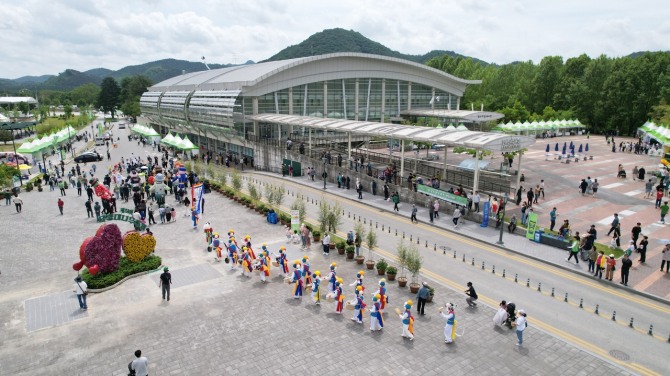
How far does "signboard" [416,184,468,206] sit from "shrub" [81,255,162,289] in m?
16.7

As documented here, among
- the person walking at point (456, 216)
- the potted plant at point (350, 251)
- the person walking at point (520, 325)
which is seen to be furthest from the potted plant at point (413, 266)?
the person walking at point (456, 216)

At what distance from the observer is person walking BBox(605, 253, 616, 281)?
16.8 metres

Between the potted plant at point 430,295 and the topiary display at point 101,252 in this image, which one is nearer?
the potted plant at point 430,295

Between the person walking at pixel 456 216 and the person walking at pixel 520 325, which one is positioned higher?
the person walking at pixel 456 216

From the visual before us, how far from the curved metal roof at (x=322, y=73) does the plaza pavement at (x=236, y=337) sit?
112 feet

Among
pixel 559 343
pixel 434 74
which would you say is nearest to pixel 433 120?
pixel 434 74

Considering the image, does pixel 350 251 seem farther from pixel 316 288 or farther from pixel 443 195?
pixel 443 195

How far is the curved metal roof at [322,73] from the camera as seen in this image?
4912 centimetres

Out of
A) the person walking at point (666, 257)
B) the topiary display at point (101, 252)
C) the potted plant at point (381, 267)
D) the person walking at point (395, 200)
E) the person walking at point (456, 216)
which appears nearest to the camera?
the topiary display at point (101, 252)

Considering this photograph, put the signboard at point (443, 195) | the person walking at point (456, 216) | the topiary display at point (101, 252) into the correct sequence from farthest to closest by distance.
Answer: the signboard at point (443, 195) < the person walking at point (456, 216) < the topiary display at point (101, 252)

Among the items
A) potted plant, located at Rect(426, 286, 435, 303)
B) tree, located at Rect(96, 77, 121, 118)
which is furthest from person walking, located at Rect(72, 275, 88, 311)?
tree, located at Rect(96, 77, 121, 118)

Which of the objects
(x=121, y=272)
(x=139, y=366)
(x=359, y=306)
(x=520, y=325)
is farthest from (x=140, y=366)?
(x=520, y=325)

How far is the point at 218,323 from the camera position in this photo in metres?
14.0

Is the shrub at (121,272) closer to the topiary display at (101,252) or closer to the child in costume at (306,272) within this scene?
the topiary display at (101,252)
